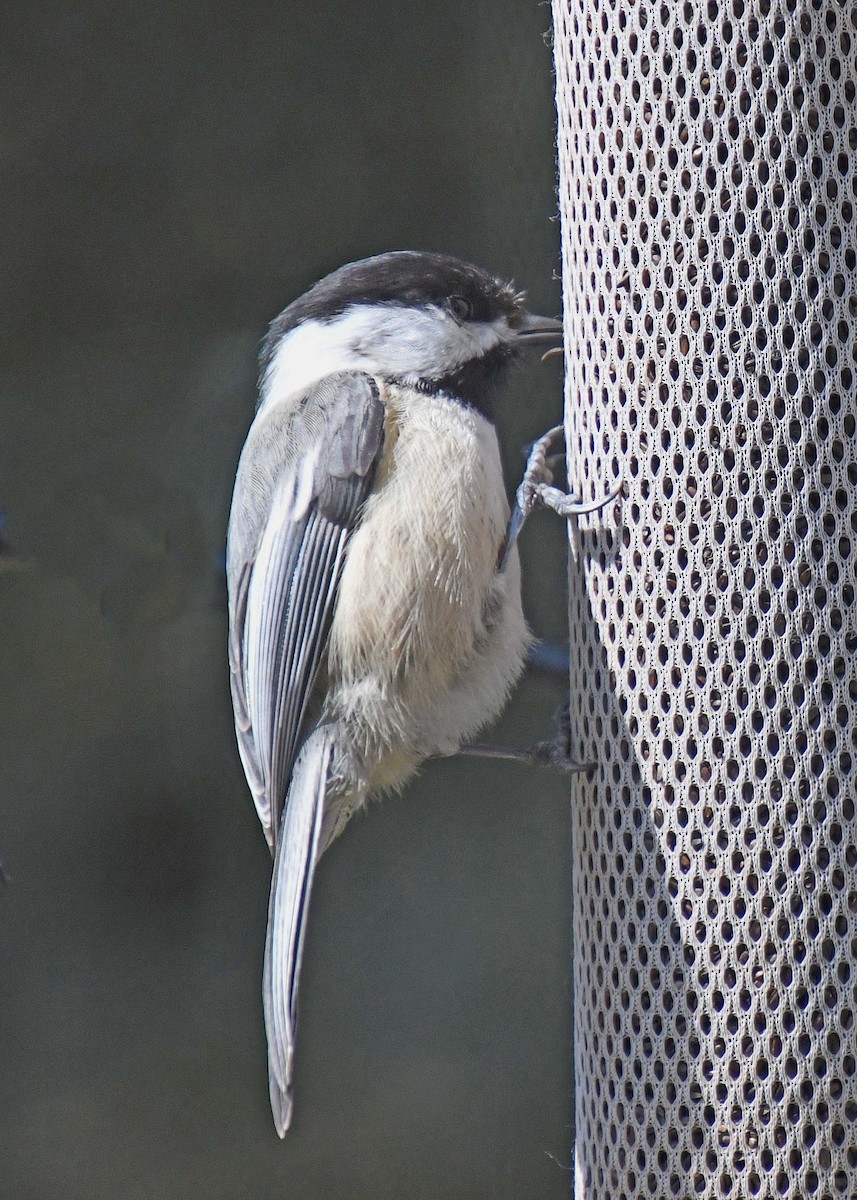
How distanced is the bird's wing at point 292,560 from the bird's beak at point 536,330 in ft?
0.68

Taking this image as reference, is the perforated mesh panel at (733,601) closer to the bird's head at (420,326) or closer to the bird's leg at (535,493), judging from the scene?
the bird's leg at (535,493)

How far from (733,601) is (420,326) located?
0.61m

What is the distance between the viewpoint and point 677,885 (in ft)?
4.11

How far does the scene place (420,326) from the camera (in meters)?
1.68

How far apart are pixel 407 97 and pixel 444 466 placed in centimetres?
153

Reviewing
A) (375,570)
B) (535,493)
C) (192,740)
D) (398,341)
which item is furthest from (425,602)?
(192,740)

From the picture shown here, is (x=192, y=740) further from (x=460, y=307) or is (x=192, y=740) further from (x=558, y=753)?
(x=558, y=753)

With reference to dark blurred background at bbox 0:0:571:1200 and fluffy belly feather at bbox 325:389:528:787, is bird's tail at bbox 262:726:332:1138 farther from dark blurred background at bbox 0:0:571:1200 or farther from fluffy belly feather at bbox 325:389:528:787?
dark blurred background at bbox 0:0:571:1200

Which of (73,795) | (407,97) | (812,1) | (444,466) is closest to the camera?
(812,1)

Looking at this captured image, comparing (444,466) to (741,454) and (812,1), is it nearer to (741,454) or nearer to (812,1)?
(741,454)

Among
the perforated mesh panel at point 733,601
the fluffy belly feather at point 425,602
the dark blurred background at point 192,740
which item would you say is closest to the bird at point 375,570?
the fluffy belly feather at point 425,602

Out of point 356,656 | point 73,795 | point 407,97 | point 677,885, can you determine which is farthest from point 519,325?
point 73,795

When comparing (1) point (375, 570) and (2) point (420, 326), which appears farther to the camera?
(2) point (420, 326)

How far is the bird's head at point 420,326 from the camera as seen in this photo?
1.67 metres
